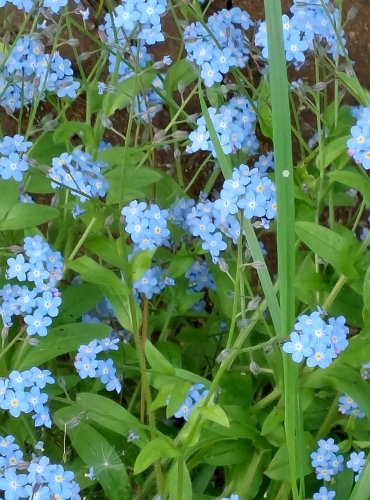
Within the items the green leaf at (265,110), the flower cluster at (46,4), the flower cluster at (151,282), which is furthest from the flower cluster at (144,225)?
the flower cluster at (46,4)

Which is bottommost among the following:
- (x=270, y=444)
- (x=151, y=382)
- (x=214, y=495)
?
(x=214, y=495)

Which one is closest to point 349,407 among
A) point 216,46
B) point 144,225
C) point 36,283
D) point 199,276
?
point 199,276

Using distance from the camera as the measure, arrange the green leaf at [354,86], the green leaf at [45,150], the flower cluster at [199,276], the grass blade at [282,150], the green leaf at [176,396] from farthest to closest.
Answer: the flower cluster at [199,276]
the green leaf at [45,150]
the green leaf at [354,86]
the green leaf at [176,396]
the grass blade at [282,150]

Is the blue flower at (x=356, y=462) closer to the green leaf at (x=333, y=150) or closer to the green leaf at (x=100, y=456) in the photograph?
the green leaf at (x=100, y=456)

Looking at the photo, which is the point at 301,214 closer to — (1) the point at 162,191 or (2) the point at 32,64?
(1) the point at 162,191

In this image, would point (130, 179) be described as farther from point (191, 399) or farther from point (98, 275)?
point (191, 399)

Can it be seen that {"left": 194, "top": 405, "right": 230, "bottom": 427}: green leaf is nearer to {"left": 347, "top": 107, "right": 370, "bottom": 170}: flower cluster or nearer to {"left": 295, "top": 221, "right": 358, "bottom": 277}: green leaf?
{"left": 295, "top": 221, "right": 358, "bottom": 277}: green leaf

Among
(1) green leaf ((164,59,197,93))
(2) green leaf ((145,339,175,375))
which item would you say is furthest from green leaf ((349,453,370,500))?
(1) green leaf ((164,59,197,93))

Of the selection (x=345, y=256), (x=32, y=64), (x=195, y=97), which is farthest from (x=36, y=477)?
(x=195, y=97)
